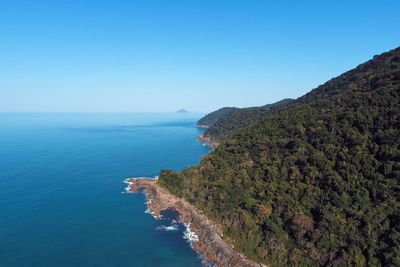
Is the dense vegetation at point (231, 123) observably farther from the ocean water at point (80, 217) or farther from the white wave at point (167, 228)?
the white wave at point (167, 228)

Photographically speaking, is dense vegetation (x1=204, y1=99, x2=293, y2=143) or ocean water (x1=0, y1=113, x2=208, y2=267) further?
dense vegetation (x1=204, y1=99, x2=293, y2=143)

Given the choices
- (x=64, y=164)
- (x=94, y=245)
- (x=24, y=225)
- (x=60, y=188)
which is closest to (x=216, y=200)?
(x=94, y=245)

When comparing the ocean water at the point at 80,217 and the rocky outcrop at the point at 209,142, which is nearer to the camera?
the ocean water at the point at 80,217

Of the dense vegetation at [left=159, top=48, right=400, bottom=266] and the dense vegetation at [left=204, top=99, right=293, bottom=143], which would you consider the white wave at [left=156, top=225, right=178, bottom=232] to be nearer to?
the dense vegetation at [left=159, top=48, right=400, bottom=266]

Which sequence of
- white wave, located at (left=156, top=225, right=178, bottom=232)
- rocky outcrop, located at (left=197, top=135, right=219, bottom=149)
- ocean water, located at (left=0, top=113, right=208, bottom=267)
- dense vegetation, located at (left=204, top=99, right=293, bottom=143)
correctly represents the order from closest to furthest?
ocean water, located at (left=0, top=113, right=208, bottom=267) → white wave, located at (left=156, top=225, right=178, bottom=232) → dense vegetation, located at (left=204, top=99, right=293, bottom=143) → rocky outcrop, located at (left=197, top=135, right=219, bottom=149)

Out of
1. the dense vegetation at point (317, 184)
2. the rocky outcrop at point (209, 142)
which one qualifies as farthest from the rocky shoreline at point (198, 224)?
the rocky outcrop at point (209, 142)

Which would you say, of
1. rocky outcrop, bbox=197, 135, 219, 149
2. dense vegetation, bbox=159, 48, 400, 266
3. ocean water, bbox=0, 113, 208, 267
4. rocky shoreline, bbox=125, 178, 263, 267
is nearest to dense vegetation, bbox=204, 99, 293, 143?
rocky outcrop, bbox=197, 135, 219, 149
